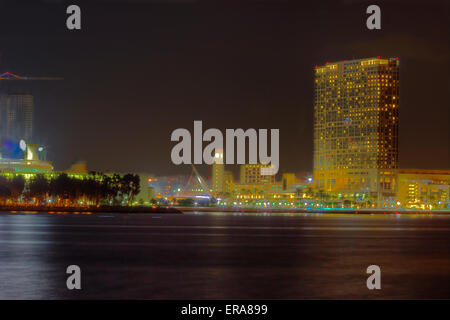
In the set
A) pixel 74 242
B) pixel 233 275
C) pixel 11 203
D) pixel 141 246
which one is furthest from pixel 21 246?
pixel 11 203

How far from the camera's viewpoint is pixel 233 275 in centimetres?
2936

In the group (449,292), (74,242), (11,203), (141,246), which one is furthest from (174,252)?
(11,203)

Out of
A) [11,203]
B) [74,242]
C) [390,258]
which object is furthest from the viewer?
[11,203]

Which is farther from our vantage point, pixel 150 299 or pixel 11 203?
pixel 11 203

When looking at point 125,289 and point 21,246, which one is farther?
point 21,246

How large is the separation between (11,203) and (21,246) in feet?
320

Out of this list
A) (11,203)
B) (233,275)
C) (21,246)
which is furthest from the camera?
(11,203)

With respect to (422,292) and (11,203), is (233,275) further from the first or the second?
(11,203)

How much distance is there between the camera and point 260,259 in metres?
36.4

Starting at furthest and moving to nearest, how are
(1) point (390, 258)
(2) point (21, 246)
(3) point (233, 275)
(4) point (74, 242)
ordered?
(4) point (74, 242) < (2) point (21, 246) < (1) point (390, 258) < (3) point (233, 275)

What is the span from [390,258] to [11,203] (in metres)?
113

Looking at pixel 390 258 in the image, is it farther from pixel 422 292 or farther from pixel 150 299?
pixel 150 299
